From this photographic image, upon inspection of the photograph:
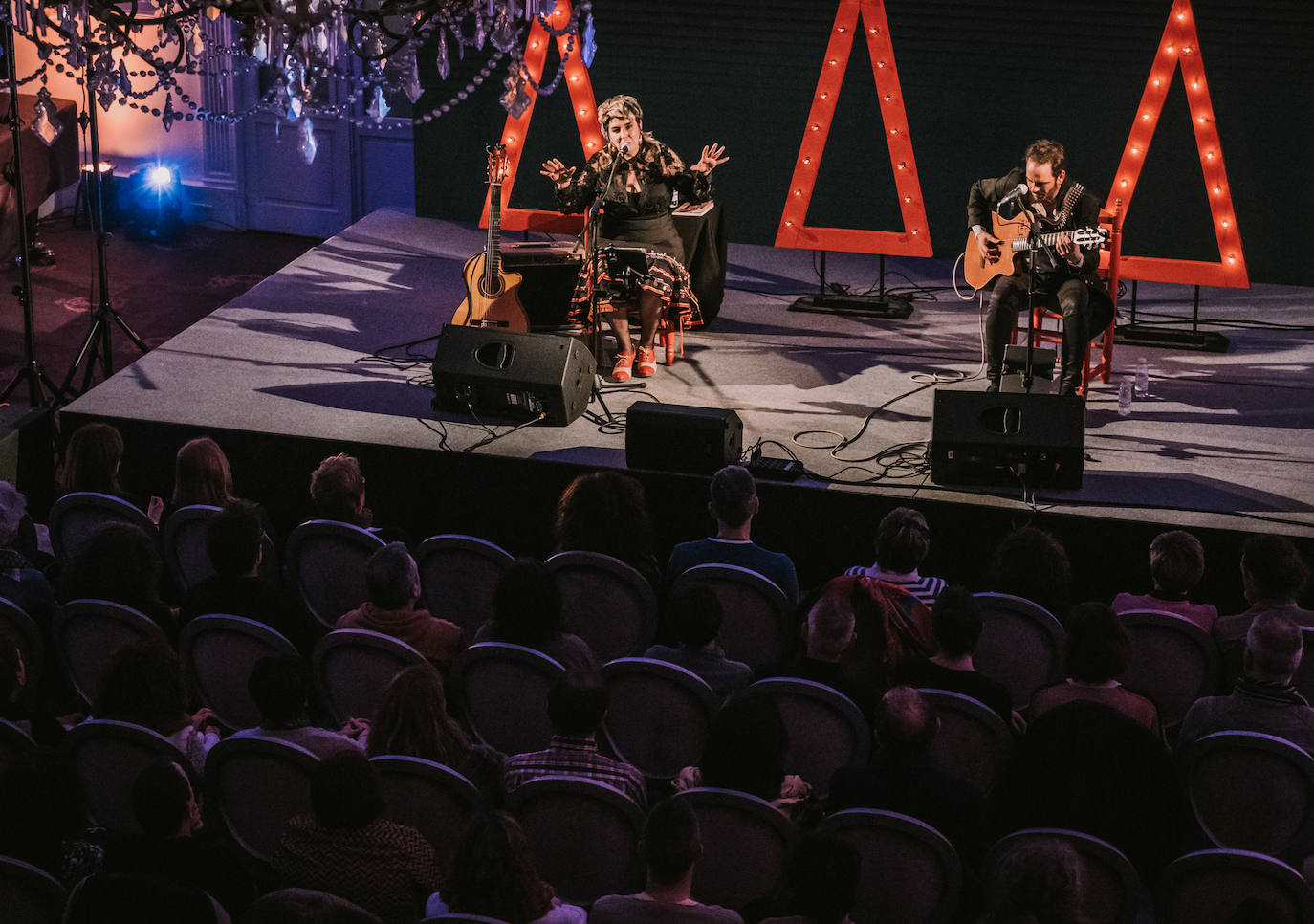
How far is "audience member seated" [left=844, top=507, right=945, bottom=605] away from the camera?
4504 mm

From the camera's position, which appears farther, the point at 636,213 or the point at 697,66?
the point at 697,66

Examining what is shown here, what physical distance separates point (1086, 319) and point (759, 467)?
75.8 inches

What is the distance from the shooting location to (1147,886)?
358 centimetres

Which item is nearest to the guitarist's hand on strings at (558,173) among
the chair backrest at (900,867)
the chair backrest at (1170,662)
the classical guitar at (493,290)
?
the classical guitar at (493,290)

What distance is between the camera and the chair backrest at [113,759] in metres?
3.43

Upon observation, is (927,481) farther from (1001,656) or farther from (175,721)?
(175,721)

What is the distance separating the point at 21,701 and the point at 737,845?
2075mm

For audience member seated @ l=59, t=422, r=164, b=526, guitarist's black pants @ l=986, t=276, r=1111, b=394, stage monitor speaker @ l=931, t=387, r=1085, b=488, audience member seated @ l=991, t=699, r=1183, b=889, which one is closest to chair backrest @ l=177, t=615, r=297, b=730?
audience member seated @ l=59, t=422, r=164, b=526

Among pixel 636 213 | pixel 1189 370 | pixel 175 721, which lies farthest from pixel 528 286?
pixel 175 721

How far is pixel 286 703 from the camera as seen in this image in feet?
11.5

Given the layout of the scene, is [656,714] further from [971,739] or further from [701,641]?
[971,739]

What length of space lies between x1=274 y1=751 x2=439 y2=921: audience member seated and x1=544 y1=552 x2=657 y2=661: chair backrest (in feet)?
4.95

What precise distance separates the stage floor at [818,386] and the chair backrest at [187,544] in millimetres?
1271

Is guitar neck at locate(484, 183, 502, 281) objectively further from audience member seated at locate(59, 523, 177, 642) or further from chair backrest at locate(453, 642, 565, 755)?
chair backrest at locate(453, 642, 565, 755)
